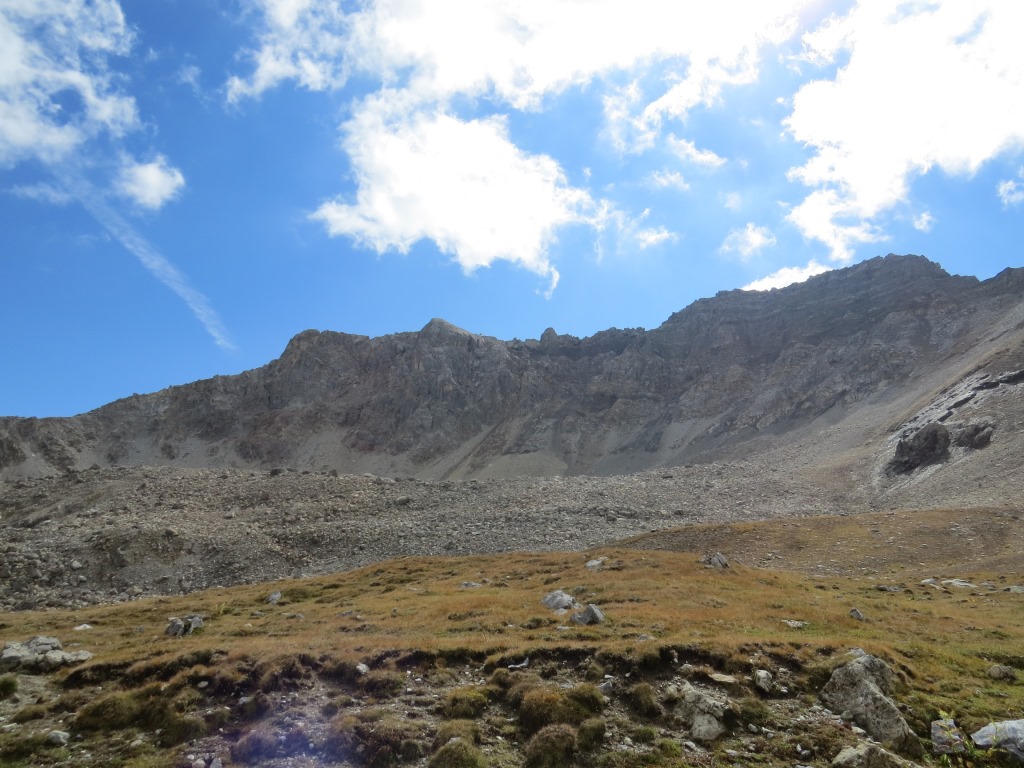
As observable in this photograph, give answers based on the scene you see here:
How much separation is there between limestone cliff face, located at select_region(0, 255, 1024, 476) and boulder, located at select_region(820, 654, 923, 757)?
103765mm

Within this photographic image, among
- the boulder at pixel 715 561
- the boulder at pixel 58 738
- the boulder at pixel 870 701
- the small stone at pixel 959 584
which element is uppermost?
the boulder at pixel 58 738

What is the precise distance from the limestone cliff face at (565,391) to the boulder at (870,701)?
340 ft

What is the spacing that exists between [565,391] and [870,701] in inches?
6139

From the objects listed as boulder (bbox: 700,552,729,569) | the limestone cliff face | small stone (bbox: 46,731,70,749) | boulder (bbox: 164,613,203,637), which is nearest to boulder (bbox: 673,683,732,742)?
small stone (bbox: 46,731,70,749)

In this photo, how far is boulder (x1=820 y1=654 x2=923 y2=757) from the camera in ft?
41.8

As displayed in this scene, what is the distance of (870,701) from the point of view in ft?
44.4

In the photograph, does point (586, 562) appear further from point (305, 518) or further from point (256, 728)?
point (305, 518)

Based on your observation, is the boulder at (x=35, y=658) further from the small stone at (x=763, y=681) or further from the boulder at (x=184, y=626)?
the small stone at (x=763, y=681)

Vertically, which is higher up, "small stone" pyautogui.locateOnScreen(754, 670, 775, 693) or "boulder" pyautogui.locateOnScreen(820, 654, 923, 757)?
"small stone" pyautogui.locateOnScreen(754, 670, 775, 693)

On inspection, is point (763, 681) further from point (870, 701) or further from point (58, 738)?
point (58, 738)

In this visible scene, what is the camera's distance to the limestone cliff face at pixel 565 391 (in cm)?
12581

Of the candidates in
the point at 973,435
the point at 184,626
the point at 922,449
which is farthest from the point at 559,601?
the point at 973,435

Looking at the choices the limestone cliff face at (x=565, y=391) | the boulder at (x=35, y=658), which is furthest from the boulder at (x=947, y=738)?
the limestone cliff face at (x=565, y=391)

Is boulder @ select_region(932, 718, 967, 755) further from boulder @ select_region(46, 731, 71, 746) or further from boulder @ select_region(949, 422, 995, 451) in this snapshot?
boulder @ select_region(949, 422, 995, 451)
